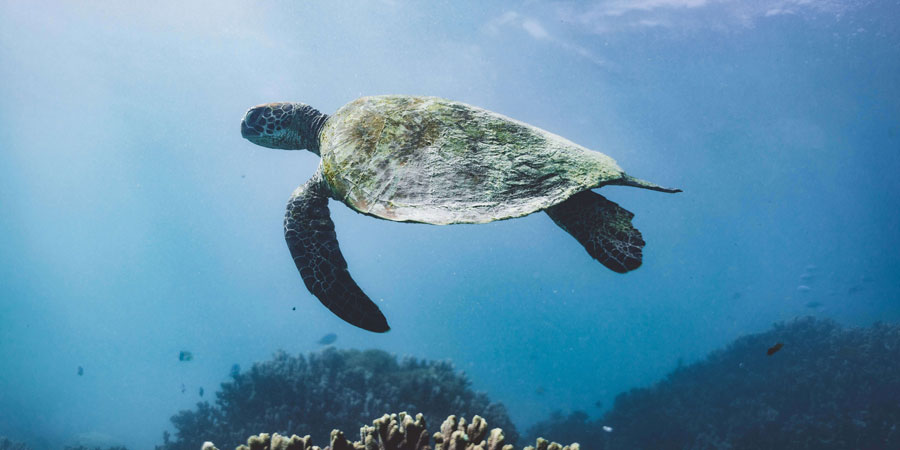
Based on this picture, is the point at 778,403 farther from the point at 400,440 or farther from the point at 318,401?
the point at 400,440

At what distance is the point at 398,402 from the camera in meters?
5.92

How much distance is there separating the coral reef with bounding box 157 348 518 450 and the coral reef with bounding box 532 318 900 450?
4.53m

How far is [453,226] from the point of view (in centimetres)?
3772

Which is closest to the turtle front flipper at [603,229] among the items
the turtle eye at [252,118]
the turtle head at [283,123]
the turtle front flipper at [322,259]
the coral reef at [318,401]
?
the turtle front flipper at [322,259]

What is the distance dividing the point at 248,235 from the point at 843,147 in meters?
94.5

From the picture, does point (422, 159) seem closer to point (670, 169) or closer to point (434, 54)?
point (434, 54)

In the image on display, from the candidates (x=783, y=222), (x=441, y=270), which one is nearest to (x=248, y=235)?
(x=441, y=270)

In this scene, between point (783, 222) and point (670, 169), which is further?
point (783, 222)

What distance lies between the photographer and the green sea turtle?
7.81ft

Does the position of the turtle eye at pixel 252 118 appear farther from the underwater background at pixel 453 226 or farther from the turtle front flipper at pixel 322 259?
the underwater background at pixel 453 226

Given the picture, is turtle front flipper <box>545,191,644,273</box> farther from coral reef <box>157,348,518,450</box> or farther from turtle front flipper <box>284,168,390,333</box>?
coral reef <box>157,348,518,450</box>

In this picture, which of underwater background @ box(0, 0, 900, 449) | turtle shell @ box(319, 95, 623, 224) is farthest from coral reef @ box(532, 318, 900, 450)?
turtle shell @ box(319, 95, 623, 224)

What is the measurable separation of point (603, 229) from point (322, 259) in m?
2.12

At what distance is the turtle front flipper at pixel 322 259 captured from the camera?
284cm
